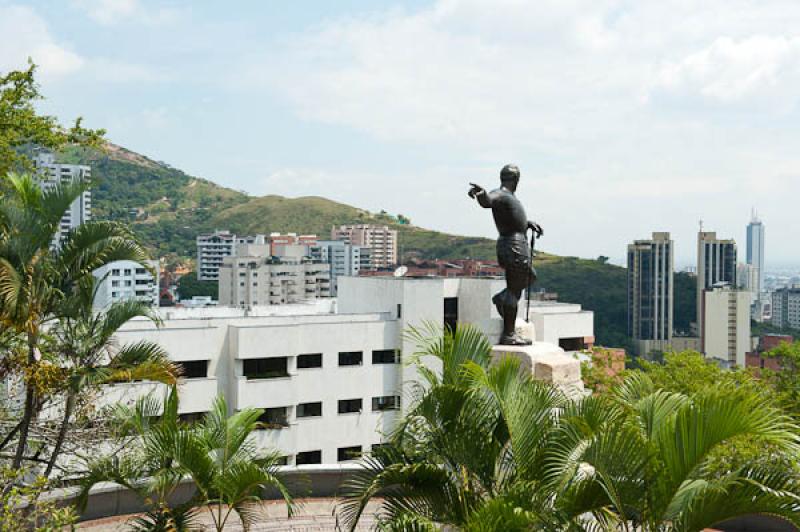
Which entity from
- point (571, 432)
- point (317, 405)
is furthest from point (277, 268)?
point (571, 432)

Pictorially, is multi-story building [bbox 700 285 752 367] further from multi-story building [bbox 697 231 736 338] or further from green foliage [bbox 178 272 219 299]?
green foliage [bbox 178 272 219 299]

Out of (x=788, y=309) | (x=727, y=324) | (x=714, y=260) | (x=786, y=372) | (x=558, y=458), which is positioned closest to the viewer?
(x=558, y=458)

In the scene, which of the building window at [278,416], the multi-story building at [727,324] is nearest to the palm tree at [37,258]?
the building window at [278,416]

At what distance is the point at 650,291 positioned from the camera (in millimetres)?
126500

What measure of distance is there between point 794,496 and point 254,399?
28.4 m

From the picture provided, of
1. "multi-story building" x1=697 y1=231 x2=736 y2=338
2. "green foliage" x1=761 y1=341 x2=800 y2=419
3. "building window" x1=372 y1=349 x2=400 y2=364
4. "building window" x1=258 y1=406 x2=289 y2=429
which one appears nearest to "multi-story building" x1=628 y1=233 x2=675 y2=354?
"multi-story building" x1=697 y1=231 x2=736 y2=338

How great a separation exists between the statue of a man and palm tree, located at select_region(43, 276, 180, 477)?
425 centimetres

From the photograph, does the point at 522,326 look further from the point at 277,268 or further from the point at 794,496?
the point at 277,268

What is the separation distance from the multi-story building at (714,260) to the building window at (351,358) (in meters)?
110

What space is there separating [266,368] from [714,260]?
118 metres

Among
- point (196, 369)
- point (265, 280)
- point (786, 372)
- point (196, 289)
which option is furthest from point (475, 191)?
point (196, 289)

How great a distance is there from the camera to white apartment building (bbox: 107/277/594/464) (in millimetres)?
31625

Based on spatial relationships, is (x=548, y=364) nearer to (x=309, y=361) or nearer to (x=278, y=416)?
(x=278, y=416)

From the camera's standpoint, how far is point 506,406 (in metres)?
7.22
